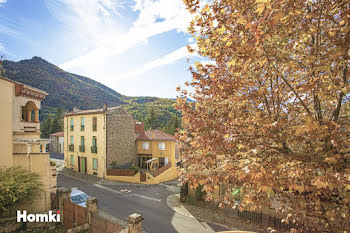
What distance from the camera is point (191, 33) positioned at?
5.04m

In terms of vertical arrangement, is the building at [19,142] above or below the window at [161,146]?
above

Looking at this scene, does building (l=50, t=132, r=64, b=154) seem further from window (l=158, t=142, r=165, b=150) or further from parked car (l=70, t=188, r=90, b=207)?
parked car (l=70, t=188, r=90, b=207)

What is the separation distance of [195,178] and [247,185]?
1.48 meters

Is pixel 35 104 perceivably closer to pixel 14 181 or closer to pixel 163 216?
pixel 14 181

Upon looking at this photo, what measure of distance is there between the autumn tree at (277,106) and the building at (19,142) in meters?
11.2

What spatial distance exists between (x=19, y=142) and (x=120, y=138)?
14431 mm

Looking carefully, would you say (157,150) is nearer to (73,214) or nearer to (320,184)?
(73,214)

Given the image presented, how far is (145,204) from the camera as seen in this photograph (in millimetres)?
16016

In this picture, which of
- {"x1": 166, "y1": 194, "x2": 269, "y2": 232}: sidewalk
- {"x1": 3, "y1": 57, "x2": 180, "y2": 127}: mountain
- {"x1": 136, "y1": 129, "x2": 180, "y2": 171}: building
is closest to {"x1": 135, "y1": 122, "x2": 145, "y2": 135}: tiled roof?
{"x1": 136, "y1": 129, "x2": 180, "y2": 171}: building

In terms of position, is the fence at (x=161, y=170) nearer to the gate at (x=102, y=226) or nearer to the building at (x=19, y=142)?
the building at (x=19, y=142)

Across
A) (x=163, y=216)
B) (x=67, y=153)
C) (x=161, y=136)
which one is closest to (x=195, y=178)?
(x=163, y=216)

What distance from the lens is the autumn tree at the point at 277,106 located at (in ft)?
10.6

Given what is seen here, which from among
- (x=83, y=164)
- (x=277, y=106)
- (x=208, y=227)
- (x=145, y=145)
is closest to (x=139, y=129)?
(x=145, y=145)

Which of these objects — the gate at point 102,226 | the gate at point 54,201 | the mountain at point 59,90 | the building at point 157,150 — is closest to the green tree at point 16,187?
the gate at point 54,201
